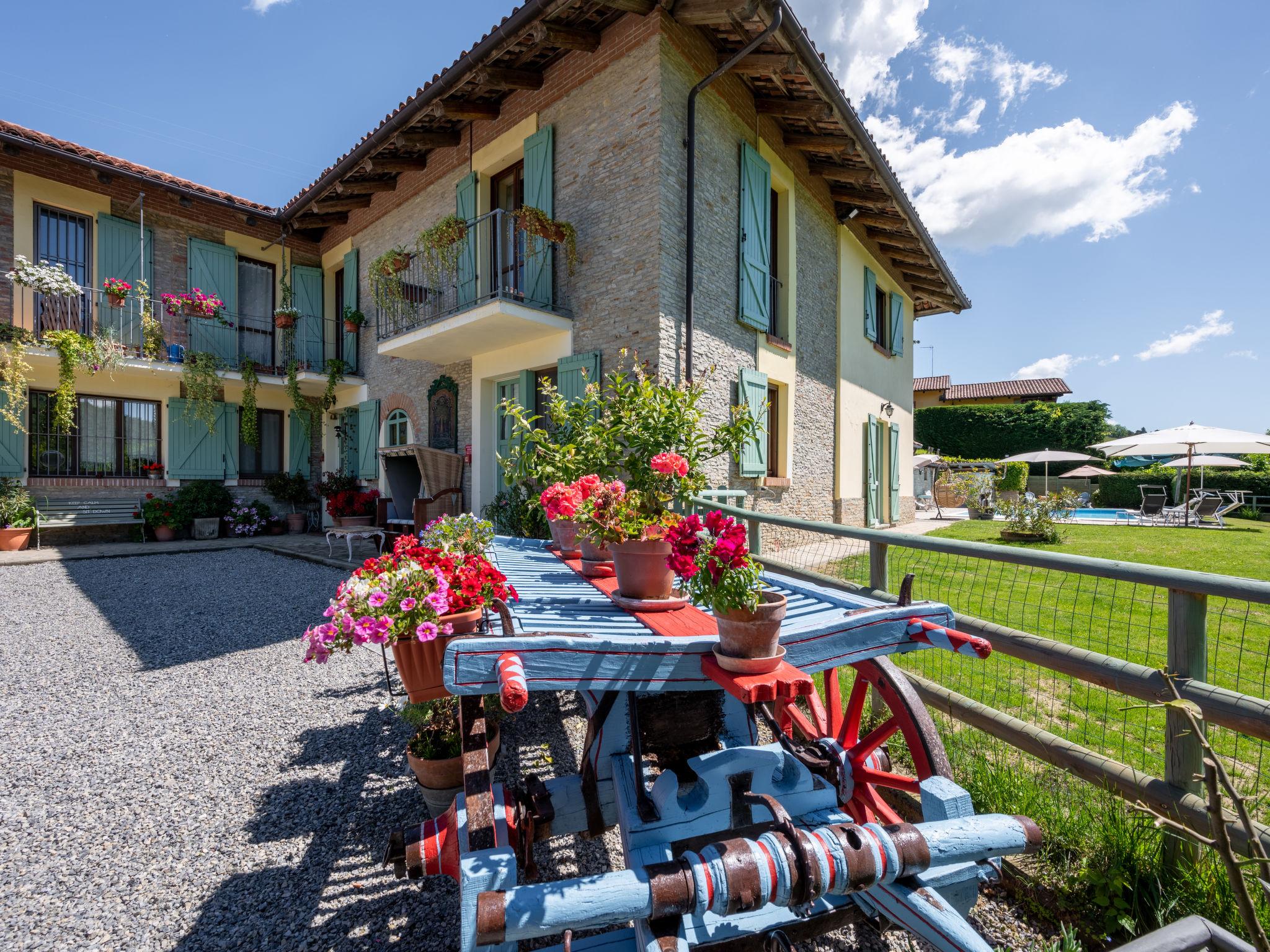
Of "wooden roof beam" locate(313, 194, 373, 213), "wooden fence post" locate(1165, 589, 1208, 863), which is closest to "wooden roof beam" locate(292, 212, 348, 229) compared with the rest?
"wooden roof beam" locate(313, 194, 373, 213)

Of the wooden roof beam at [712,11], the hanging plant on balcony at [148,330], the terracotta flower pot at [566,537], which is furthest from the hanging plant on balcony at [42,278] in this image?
the terracotta flower pot at [566,537]

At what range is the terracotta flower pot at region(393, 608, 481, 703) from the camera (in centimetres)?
206

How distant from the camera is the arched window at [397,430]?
10.2 m

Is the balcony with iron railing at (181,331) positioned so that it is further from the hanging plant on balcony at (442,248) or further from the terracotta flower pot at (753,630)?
the terracotta flower pot at (753,630)

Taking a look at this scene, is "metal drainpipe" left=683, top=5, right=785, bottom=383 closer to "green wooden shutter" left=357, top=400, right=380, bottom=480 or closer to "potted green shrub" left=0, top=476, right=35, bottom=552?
"green wooden shutter" left=357, top=400, right=380, bottom=480

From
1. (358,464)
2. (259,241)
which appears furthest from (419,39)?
(358,464)

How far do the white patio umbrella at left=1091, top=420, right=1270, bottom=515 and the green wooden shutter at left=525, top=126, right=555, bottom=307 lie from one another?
14401 mm

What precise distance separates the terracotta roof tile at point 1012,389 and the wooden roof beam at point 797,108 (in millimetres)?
26847

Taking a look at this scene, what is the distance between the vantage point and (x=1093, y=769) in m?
1.83

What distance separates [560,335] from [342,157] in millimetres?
5353

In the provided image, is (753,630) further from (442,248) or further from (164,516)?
(164,516)

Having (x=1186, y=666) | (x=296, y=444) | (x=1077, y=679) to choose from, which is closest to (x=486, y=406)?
(x=296, y=444)

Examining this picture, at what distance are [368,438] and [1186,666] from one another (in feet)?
37.7

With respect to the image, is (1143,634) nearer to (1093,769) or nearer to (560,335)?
(1093,769)
